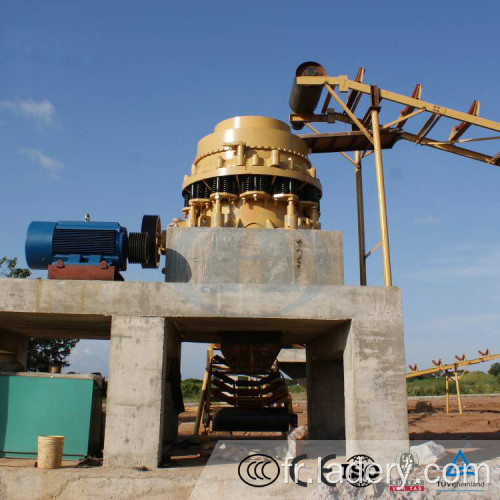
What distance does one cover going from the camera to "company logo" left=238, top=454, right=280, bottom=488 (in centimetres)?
1004

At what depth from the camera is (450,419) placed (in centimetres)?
2895

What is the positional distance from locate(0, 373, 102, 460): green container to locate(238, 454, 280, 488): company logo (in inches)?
140

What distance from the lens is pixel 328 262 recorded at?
13227 mm

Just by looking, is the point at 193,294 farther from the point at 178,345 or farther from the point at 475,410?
the point at 475,410

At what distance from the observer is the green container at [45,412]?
37.8 ft

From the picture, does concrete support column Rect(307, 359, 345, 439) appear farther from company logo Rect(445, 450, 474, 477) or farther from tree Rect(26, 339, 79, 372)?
tree Rect(26, 339, 79, 372)

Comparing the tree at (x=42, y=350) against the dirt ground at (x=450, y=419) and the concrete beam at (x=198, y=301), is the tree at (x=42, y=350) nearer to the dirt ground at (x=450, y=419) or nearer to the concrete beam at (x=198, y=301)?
the dirt ground at (x=450, y=419)

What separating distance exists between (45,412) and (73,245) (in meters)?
3.77

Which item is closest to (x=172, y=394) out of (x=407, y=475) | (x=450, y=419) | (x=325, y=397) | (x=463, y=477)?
(x=325, y=397)

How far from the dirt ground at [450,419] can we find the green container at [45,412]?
11099 millimetres

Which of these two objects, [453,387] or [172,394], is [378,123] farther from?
[453,387]

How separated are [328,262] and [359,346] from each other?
2.62m

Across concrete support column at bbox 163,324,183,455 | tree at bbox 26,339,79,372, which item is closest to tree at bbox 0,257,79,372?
tree at bbox 26,339,79,372

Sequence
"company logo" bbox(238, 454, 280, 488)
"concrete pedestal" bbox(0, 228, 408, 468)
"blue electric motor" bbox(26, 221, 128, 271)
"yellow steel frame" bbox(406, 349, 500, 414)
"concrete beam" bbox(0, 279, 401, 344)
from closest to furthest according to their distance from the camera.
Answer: "company logo" bbox(238, 454, 280, 488)
"concrete pedestal" bbox(0, 228, 408, 468)
"concrete beam" bbox(0, 279, 401, 344)
"blue electric motor" bbox(26, 221, 128, 271)
"yellow steel frame" bbox(406, 349, 500, 414)
